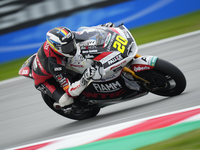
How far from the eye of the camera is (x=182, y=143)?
2693 millimetres

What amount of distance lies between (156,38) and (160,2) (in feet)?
4.16

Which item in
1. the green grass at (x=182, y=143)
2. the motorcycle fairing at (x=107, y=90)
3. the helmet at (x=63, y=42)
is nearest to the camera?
the green grass at (x=182, y=143)

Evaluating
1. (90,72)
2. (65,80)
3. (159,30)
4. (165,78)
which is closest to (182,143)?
(165,78)

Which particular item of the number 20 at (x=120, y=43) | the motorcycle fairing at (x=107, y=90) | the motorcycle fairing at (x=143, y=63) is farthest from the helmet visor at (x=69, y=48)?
the motorcycle fairing at (x=143, y=63)

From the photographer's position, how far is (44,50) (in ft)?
14.0

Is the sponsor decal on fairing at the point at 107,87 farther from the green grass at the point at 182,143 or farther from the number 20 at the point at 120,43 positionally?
the green grass at the point at 182,143

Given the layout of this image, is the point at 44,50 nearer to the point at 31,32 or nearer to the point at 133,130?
the point at 133,130

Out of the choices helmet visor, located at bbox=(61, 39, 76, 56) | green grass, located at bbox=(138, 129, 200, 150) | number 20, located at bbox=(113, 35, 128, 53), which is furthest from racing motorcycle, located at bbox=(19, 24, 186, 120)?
green grass, located at bbox=(138, 129, 200, 150)

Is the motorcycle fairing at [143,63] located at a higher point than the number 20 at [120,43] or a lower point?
lower

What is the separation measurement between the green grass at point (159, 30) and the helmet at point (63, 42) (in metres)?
5.14

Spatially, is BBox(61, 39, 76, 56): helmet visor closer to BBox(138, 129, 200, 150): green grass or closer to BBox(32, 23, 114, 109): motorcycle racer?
BBox(32, 23, 114, 109): motorcycle racer

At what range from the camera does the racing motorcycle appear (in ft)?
12.9

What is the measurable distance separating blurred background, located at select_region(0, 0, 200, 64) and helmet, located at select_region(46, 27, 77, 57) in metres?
5.37

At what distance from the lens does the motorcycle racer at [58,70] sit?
12.8 feet
